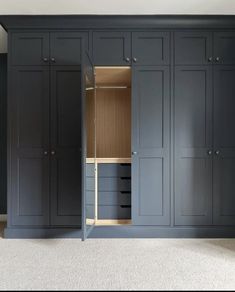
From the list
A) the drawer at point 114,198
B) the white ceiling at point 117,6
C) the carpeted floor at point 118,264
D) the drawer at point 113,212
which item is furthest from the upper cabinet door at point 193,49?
the carpeted floor at point 118,264

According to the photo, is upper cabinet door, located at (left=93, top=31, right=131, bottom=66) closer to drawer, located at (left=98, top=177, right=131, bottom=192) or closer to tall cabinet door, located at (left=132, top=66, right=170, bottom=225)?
tall cabinet door, located at (left=132, top=66, right=170, bottom=225)

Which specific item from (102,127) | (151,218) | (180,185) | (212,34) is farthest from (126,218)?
(212,34)

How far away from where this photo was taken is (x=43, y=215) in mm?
3752

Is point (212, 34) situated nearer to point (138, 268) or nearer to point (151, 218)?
point (151, 218)

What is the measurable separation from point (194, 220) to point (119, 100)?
205cm

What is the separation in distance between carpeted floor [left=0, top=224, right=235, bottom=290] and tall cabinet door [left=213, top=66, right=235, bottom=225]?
37 centimetres

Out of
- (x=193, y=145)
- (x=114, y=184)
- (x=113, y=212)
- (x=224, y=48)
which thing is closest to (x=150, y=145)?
(x=193, y=145)

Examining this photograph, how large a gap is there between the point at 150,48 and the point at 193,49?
1.64 ft

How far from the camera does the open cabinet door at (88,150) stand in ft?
10.6

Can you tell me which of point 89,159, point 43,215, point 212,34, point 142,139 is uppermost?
point 212,34

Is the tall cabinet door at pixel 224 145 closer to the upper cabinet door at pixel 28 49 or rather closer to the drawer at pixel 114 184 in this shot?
the drawer at pixel 114 184

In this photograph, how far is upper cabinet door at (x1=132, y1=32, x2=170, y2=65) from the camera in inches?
149

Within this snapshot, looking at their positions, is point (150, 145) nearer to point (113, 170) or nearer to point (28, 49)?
point (113, 170)

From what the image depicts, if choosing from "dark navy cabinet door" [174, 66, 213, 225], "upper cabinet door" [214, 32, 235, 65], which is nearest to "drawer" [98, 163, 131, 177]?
"dark navy cabinet door" [174, 66, 213, 225]
